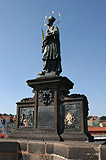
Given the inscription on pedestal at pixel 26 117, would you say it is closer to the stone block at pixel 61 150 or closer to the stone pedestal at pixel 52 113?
the stone pedestal at pixel 52 113

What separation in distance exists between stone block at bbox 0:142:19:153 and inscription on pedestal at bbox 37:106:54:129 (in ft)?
6.05

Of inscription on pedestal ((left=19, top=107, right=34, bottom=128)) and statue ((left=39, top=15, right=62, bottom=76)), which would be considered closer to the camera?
inscription on pedestal ((left=19, top=107, right=34, bottom=128))

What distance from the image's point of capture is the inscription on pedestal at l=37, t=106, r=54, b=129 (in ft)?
28.7

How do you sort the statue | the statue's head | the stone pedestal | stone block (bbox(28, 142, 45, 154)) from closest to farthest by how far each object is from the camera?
stone block (bbox(28, 142, 45, 154))
the stone pedestal
the statue
the statue's head

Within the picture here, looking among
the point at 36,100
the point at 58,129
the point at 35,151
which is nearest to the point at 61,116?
the point at 58,129

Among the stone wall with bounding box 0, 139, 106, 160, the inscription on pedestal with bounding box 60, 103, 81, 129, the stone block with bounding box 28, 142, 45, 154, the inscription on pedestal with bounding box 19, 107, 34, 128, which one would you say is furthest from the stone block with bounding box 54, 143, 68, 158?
the inscription on pedestal with bounding box 19, 107, 34, 128

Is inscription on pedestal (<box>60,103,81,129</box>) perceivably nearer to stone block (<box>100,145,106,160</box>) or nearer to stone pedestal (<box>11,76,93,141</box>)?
stone pedestal (<box>11,76,93,141</box>)

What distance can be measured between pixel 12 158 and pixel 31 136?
1.65m

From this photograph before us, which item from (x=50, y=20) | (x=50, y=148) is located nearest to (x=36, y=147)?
(x=50, y=148)

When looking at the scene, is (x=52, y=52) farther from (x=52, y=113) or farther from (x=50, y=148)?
(x=50, y=148)

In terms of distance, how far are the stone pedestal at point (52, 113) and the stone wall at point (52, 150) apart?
1.33 metres

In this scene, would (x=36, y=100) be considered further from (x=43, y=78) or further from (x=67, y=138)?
(x=67, y=138)

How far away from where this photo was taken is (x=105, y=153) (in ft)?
15.7

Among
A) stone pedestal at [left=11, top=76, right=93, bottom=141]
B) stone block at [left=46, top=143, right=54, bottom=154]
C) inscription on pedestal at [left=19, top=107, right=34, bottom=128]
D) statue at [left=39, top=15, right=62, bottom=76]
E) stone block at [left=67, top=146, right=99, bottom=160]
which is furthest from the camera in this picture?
statue at [left=39, top=15, right=62, bottom=76]
